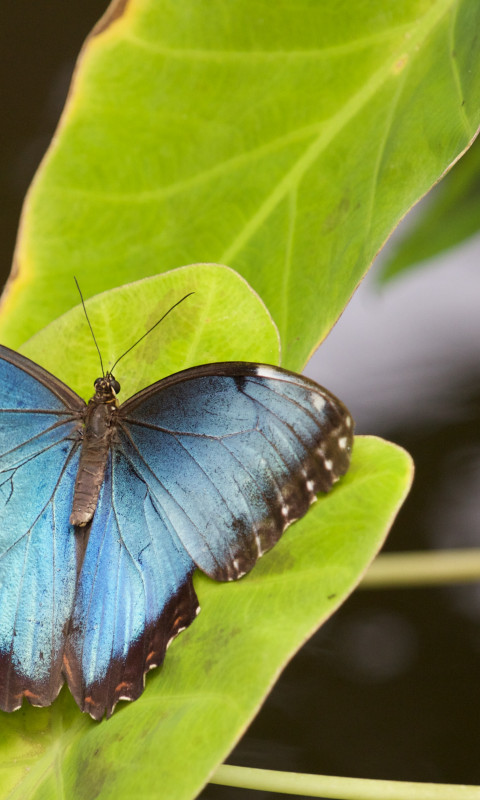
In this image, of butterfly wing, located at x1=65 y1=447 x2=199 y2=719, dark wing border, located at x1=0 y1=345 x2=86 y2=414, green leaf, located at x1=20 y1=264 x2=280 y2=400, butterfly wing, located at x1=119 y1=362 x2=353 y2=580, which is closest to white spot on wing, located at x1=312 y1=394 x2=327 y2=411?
butterfly wing, located at x1=119 y1=362 x2=353 y2=580

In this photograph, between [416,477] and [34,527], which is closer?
[34,527]

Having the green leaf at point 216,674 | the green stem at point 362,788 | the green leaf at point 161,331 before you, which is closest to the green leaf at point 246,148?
the green leaf at point 161,331

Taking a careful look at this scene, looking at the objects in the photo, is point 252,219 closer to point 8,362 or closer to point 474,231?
point 8,362

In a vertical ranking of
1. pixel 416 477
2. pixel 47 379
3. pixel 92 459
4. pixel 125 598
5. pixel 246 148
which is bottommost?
pixel 416 477

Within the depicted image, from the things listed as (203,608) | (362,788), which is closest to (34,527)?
(203,608)

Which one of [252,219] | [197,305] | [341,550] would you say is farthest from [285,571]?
[252,219]

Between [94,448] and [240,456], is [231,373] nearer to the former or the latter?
[240,456]

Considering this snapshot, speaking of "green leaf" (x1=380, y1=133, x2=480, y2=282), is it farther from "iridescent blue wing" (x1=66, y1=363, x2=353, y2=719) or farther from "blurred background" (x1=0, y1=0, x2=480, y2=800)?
"iridescent blue wing" (x1=66, y1=363, x2=353, y2=719)
